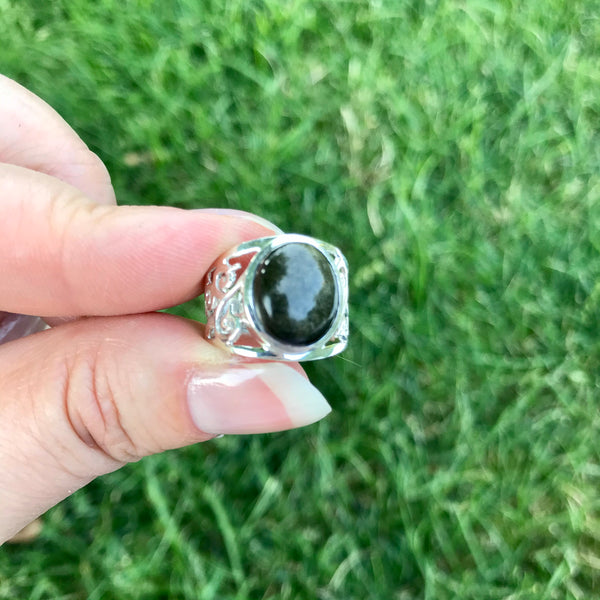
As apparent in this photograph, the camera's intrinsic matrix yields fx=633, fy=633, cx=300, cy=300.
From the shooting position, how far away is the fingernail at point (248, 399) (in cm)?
110

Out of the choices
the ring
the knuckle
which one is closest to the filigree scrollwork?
the ring

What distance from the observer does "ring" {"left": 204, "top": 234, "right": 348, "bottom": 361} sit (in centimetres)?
99

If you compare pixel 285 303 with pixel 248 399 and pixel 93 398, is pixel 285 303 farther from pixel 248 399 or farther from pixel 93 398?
pixel 93 398

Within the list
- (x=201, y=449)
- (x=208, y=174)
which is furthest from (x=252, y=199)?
(x=201, y=449)

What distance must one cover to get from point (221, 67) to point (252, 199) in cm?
47

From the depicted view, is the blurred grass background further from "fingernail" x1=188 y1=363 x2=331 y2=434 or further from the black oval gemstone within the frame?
the black oval gemstone

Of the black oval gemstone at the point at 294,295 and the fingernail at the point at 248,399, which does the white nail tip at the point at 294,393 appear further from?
the black oval gemstone at the point at 294,295

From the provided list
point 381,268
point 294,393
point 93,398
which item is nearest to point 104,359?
point 93,398

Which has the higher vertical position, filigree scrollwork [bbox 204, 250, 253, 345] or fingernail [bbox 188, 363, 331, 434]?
filigree scrollwork [bbox 204, 250, 253, 345]

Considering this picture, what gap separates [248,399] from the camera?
1114 millimetres

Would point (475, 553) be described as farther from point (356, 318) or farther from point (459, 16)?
point (459, 16)

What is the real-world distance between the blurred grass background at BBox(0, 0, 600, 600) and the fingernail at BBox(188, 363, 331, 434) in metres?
0.48

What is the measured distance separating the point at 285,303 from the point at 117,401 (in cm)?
37

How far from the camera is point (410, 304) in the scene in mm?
1714
